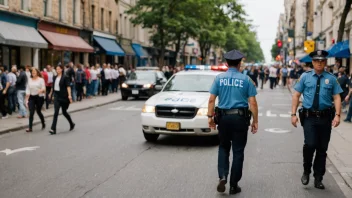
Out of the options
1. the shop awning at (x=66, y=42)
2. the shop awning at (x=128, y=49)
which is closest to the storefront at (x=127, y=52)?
the shop awning at (x=128, y=49)

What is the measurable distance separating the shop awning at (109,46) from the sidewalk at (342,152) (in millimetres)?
26080

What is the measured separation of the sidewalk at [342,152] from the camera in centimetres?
Answer: 784

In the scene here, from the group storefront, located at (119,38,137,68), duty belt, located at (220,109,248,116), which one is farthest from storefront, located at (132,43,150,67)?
duty belt, located at (220,109,248,116)

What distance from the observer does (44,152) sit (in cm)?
983

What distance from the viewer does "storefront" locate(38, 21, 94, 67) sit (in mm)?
28125

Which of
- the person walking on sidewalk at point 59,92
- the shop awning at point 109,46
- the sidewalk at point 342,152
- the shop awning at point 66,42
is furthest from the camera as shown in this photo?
the shop awning at point 109,46

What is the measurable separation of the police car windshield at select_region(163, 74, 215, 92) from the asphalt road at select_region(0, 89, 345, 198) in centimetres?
115

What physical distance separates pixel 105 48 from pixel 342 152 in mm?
29446

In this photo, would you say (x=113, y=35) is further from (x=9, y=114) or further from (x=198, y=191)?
(x=198, y=191)

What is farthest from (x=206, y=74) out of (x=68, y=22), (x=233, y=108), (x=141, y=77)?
(x=68, y=22)

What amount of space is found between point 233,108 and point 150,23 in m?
34.7

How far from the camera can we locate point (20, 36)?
23.8 m

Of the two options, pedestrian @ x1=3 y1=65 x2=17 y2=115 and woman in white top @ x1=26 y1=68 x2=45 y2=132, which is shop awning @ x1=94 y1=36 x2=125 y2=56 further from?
woman in white top @ x1=26 y1=68 x2=45 y2=132

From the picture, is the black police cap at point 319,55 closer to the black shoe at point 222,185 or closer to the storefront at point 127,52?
the black shoe at point 222,185
